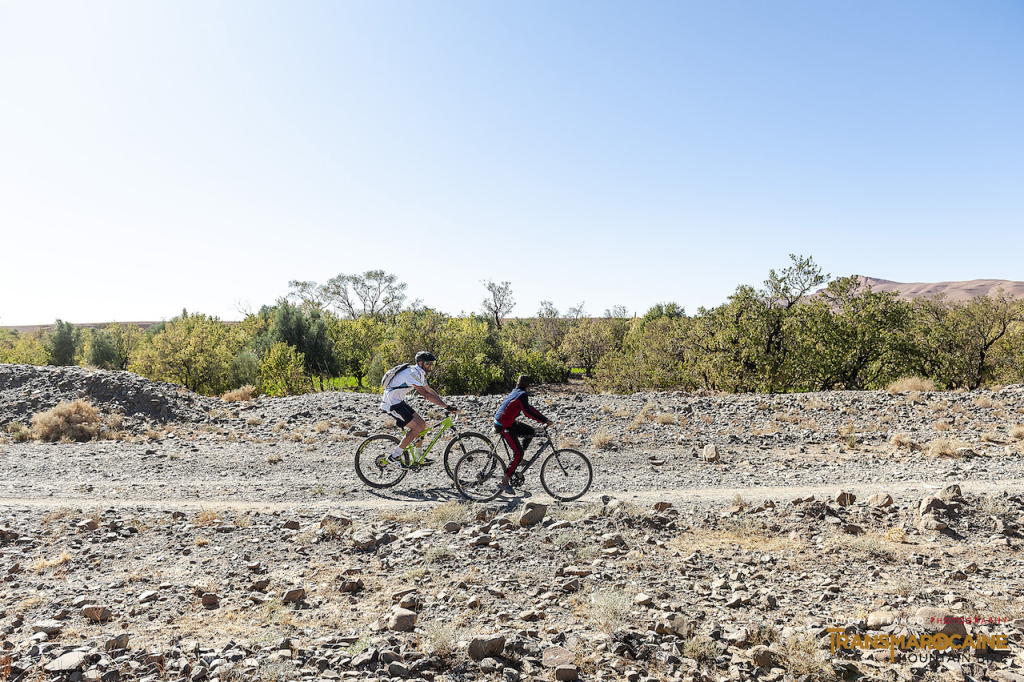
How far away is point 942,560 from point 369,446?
914 centimetres

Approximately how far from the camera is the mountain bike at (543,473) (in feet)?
30.4

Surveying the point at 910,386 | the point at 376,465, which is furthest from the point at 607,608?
the point at 910,386

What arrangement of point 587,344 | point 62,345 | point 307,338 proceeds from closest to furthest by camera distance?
point 307,338
point 62,345
point 587,344

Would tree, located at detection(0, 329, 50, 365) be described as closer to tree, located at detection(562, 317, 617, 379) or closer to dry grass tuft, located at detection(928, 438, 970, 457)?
tree, located at detection(562, 317, 617, 379)

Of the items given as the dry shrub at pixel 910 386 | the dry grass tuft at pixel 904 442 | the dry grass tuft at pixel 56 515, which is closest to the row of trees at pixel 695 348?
the dry shrub at pixel 910 386

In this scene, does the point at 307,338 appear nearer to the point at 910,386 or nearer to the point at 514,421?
the point at 514,421

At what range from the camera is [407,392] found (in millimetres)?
9461

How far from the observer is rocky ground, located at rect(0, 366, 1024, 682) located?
4.52 m

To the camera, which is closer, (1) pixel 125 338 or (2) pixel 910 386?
(2) pixel 910 386

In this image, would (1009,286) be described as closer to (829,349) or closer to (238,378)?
(829,349)

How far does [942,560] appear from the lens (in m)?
6.26

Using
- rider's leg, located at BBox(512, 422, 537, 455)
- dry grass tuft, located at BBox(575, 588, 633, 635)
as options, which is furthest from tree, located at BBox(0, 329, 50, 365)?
dry grass tuft, located at BBox(575, 588, 633, 635)

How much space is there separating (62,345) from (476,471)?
7983 cm

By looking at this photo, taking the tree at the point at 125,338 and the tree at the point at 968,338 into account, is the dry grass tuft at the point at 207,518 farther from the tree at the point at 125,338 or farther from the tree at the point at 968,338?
the tree at the point at 125,338
